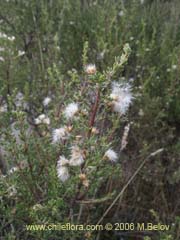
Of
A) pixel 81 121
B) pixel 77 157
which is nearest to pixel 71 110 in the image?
pixel 81 121

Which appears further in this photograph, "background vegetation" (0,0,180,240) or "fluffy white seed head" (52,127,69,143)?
"background vegetation" (0,0,180,240)

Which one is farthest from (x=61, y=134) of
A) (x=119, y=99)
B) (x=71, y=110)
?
(x=119, y=99)

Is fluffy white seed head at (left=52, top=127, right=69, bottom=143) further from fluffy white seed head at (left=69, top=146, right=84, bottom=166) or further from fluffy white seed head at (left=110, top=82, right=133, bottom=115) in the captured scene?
fluffy white seed head at (left=110, top=82, right=133, bottom=115)

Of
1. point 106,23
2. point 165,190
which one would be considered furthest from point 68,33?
point 165,190

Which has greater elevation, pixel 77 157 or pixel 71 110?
pixel 71 110

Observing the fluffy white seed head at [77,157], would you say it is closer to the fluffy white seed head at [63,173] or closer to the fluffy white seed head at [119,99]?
the fluffy white seed head at [63,173]

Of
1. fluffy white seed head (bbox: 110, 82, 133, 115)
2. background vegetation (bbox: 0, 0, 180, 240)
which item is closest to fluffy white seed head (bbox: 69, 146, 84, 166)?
background vegetation (bbox: 0, 0, 180, 240)

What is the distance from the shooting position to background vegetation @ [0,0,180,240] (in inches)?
64.7

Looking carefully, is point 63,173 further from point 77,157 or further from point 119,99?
point 119,99

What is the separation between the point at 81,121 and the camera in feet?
4.69

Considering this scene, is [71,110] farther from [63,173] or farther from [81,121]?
[63,173]

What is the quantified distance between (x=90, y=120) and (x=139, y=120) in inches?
55.0

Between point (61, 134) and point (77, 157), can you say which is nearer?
point (77, 157)

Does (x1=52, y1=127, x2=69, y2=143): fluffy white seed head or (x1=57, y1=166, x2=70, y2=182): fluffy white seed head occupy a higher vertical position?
(x1=52, y1=127, x2=69, y2=143): fluffy white seed head
